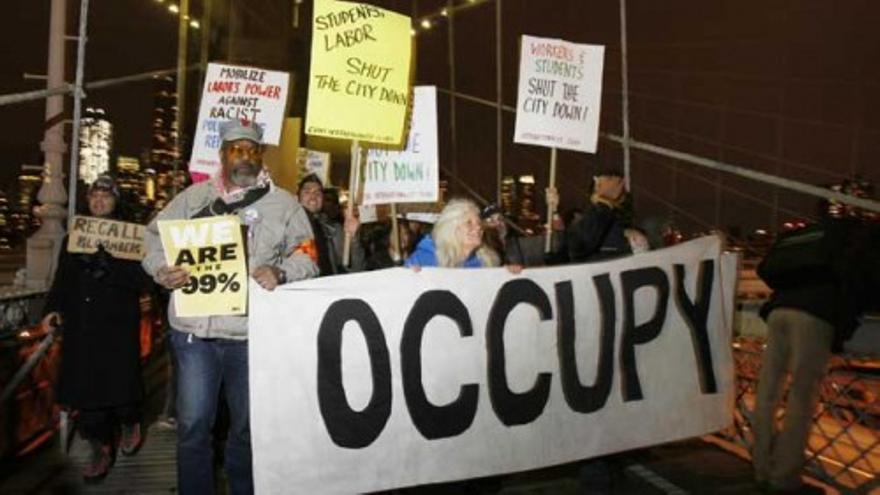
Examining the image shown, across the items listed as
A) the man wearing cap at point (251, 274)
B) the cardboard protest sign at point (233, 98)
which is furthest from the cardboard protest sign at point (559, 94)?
the man wearing cap at point (251, 274)

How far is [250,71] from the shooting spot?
7809 mm

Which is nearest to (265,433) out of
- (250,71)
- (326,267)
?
(326,267)

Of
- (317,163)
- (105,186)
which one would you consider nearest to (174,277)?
(105,186)

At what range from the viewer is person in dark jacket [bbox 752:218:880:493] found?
216 inches

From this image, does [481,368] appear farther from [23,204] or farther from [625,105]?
[23,204]

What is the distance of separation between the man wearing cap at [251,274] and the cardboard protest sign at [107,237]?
1.37 meters

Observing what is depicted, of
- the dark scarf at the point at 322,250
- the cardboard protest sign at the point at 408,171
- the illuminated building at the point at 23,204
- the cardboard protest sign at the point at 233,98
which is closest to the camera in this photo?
the dark scarf at the point at 322,250

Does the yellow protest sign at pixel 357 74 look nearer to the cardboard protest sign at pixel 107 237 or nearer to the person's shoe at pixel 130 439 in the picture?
the cardboard protest sign at pixel 107 237

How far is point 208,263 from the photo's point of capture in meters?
4.55

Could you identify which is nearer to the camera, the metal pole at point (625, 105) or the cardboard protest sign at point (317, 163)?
the metal pole at point (625, 105)

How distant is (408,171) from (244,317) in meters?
2.73

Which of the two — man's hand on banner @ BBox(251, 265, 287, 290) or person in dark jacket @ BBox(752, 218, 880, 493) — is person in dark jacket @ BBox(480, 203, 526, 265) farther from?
person in dark jacket @ BBox(752, 218, 880, 493)

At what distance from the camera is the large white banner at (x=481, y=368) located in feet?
14.8

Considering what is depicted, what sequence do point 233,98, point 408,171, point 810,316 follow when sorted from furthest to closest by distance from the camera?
point 233,98 → point 408,171 → point 810,316
